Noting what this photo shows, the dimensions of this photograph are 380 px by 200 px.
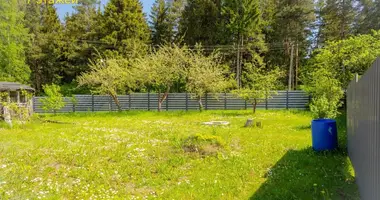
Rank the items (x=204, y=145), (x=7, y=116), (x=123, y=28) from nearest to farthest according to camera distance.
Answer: (x=204, y=145), (x=7, y=116), (x=123, y=28)

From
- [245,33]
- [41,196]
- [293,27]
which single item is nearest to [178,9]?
[245,33]

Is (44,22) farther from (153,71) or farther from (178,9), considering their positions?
(153,71)

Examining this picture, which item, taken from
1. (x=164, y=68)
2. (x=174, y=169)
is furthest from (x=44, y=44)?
(x=174, y=169)

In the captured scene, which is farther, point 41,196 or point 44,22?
point 44,22

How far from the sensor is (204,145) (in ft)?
23.0

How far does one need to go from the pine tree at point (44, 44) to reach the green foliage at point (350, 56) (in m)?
23.2

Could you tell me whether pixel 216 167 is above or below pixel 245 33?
below

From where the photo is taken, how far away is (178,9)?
2777 centimetres

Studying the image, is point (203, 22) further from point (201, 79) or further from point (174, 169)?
point (174, 169)

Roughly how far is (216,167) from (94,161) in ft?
8.58

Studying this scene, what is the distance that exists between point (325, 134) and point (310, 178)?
1.76m

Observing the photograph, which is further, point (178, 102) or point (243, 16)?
point (243, 16)

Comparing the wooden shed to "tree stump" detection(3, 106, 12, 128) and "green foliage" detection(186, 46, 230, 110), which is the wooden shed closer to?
"tree stump" detection(3, 106, 12, 128)

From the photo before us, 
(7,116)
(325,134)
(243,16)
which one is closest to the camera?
(325,134)
